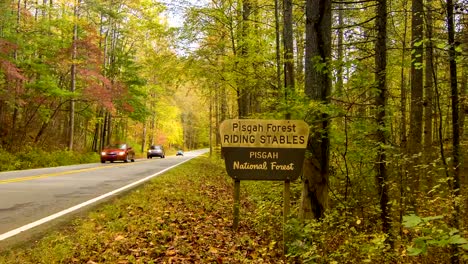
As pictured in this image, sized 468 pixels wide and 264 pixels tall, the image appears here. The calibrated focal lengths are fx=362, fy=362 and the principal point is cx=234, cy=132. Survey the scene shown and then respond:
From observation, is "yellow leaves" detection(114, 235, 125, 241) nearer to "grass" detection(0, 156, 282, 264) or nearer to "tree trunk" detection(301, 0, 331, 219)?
"grass" detection(0, 156, 282, 264)

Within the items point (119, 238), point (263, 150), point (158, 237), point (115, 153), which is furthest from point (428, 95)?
point (115, 153)

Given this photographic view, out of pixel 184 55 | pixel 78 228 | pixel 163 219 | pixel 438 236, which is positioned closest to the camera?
pixel 438 236

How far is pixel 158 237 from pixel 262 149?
2.20m

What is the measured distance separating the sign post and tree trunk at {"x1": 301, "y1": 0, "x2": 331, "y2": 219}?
30cm

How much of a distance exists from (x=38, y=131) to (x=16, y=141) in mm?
3600

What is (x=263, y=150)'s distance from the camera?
6.03 m

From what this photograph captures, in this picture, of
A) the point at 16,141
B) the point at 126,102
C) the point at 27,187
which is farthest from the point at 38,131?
the point at 27,187

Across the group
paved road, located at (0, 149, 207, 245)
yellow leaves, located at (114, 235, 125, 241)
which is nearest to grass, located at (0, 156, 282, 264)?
yellow leaves, located at (114, 235, 125, 241)

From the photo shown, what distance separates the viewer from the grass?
480 centimetres

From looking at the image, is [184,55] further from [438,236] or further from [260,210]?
[438,236]

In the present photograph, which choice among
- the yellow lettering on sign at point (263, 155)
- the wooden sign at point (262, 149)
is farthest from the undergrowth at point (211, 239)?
the yellow lettering on sign at point (263, 155)

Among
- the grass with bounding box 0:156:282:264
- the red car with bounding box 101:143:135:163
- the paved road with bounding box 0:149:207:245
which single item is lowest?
the grass with bounding box 0:156:282:264

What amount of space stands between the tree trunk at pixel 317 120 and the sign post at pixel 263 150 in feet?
0.97

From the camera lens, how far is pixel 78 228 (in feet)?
19.6
